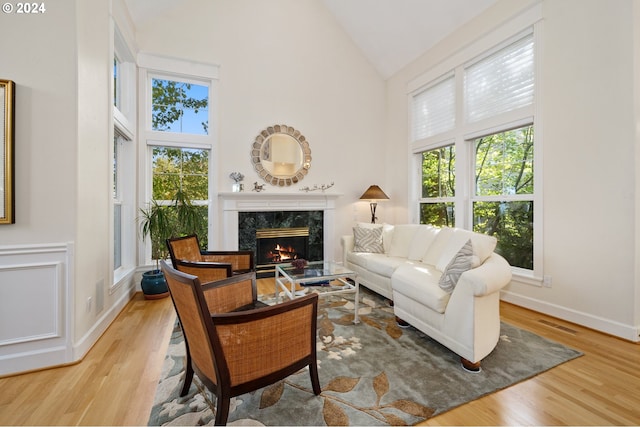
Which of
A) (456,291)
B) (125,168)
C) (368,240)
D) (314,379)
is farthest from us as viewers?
(368,240)

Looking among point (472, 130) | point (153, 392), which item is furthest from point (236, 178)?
point (472, 130)

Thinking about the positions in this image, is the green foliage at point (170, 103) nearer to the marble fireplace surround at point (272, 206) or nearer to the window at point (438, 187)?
the marble fireplace surround at point (272, 206)

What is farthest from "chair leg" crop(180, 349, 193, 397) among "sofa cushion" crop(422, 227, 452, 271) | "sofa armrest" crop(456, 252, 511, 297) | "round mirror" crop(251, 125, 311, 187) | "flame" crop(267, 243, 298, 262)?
"round mirror" crop(251, 125, 311, 187)

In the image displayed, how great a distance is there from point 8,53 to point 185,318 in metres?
2.23

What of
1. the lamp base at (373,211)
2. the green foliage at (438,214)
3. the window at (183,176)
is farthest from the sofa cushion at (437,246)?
the window at (183,176)

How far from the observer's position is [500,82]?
359 cm

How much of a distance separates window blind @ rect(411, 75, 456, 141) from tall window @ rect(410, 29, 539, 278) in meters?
0.02

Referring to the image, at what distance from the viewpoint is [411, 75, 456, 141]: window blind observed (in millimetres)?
4336

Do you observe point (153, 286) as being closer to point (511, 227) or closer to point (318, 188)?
point (318, 188)

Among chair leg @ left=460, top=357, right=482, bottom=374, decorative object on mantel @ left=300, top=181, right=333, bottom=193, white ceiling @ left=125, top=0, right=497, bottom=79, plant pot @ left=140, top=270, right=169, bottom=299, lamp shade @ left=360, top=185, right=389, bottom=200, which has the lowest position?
chair leg @ left=460, top=357, right=482, bottom=374

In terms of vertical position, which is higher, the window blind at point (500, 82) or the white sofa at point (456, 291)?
the window blind at point (500, 82)

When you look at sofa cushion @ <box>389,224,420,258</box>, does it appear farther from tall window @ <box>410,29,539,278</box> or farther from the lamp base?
the lamp base

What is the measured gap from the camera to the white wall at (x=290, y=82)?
4.23 metres

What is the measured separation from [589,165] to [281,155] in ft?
12.4
